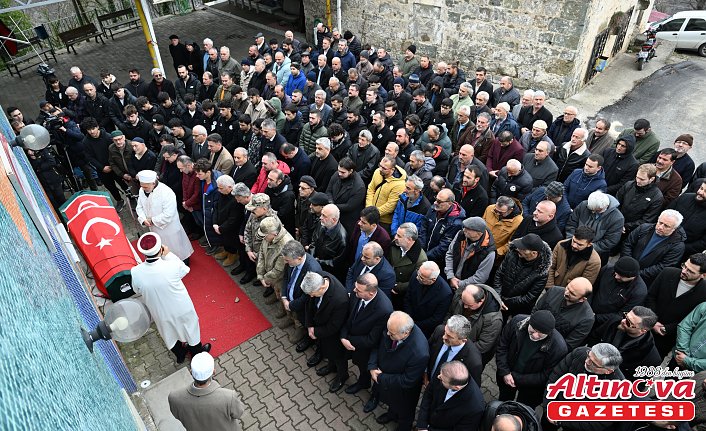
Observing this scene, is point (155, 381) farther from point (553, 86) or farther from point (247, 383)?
point (553, 86)

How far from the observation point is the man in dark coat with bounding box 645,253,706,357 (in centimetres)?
423

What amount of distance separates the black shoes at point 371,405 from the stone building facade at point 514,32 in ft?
30.6

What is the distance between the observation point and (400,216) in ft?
18.9

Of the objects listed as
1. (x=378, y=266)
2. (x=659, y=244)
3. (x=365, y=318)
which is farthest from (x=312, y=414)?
(x=659, y=244)

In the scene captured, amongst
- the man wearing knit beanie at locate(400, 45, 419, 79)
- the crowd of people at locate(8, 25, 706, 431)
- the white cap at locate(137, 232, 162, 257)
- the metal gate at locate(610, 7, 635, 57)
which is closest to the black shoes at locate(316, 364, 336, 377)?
the crowd of people at locate(8, 25, 706, 431)

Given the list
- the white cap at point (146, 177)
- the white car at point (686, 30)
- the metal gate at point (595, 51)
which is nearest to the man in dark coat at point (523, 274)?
the white cap at point (146, 177)

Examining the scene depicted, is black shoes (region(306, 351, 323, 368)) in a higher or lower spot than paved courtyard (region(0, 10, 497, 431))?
higher

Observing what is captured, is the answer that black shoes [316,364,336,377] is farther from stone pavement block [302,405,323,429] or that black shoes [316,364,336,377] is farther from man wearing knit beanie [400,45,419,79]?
man wearing knit beanie [400,45,419,79]

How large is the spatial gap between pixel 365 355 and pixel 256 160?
12.8 feet

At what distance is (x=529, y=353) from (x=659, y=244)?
211cm

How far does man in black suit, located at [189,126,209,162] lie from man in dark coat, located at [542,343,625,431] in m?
5.41

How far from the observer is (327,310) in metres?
4.61

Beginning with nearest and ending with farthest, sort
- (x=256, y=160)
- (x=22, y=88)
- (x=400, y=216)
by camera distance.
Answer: (x=400, y=216), (x=256, y=160), (x=22, y=88)

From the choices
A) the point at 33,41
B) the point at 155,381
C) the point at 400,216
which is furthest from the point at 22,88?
the point at 400,216
